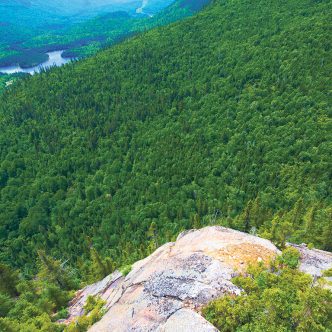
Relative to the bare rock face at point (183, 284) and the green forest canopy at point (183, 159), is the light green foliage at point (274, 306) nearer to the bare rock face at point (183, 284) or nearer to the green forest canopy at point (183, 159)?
the bare rock face at point (183, 284)

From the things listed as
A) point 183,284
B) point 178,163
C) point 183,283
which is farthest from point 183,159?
point 183,284

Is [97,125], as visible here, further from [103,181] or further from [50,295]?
[50,295]

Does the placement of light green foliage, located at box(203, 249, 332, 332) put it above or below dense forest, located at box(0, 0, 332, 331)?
above

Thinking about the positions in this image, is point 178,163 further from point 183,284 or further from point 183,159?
point 183,284

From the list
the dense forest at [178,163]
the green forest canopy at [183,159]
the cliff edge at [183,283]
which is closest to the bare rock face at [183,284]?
the cliff edge at [183,283]

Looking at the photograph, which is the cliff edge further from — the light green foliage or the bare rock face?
the light green foliage

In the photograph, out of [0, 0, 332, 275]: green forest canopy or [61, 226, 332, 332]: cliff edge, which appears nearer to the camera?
[61, 226, 332, 332]: cliff edge

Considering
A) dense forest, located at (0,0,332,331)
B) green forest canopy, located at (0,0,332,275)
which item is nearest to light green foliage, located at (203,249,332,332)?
dense forest, located at (0,0,332,331)
